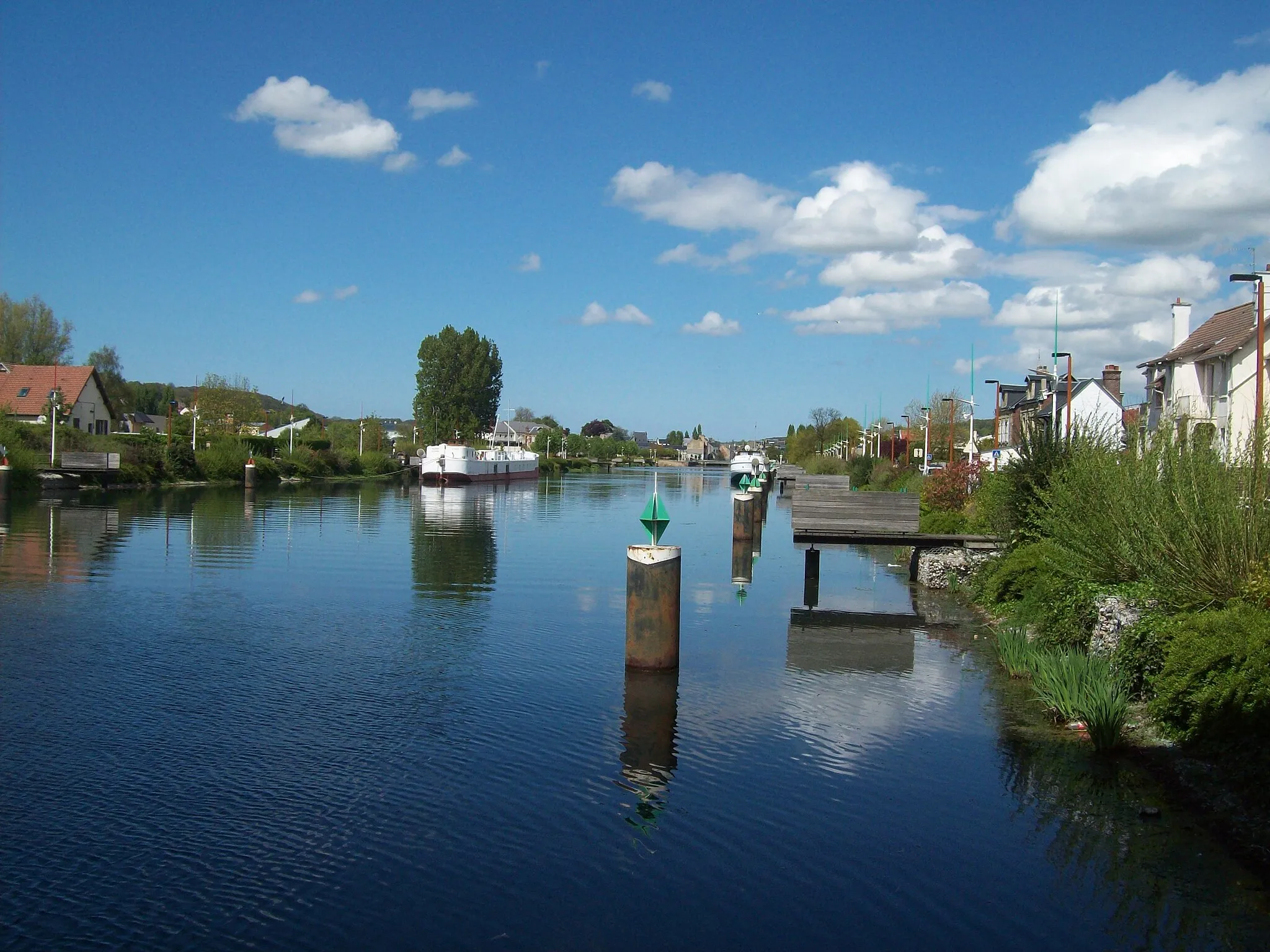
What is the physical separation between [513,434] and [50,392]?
254 ft

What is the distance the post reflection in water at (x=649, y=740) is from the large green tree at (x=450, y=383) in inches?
3758

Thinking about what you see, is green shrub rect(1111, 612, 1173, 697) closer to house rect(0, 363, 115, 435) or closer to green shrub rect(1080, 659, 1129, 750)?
green shrub rect(1080, 659, 1129, 750)

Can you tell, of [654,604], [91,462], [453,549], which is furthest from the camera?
[91,462]

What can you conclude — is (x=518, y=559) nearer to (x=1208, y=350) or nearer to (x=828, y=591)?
(x=828, y=591)

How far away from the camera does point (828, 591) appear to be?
76.5 feet

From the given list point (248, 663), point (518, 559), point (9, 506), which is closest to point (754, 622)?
point (248, 663)

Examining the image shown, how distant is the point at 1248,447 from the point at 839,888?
7135 millimetres

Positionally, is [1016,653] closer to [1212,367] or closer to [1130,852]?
[1130,852]

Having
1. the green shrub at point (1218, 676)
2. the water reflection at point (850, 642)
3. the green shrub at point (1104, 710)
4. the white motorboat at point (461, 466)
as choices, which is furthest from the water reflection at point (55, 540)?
the white motorboat at point (461, 466)

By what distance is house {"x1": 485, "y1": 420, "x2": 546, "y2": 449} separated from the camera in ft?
376

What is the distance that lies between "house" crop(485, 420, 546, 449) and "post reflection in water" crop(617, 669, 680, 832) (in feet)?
304

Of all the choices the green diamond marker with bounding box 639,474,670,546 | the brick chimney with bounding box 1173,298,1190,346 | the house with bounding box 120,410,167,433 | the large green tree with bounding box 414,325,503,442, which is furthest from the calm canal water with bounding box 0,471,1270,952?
the large green tree with bounding box 414,325,503,442

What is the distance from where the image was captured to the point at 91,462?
53.3 metres

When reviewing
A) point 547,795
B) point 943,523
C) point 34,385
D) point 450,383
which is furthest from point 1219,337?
point 450,383
